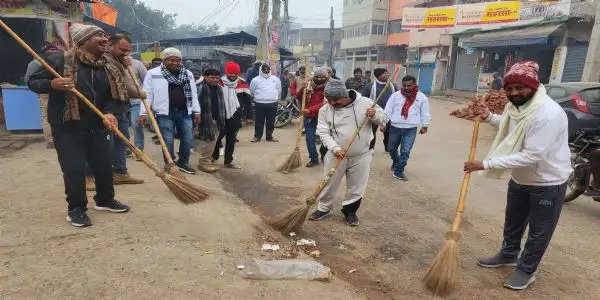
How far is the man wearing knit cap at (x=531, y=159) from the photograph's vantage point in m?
2.81

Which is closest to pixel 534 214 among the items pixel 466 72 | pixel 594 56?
pixel 594 56

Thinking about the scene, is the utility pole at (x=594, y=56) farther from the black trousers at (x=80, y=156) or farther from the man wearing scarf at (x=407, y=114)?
the black trousers at (x=80, y=156)

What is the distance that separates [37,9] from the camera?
8281mm

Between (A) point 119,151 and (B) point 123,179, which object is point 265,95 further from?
(B) point 123,179

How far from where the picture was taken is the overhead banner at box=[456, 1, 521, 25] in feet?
66.8

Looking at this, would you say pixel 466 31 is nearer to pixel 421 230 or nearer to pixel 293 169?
pixel 293 169

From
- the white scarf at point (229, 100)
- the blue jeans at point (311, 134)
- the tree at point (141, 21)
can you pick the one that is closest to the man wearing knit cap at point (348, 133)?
the white scarf at point (229, 100)

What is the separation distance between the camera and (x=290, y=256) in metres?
3.44

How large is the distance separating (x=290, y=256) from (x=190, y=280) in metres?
0.92

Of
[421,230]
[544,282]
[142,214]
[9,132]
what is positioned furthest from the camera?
[9,132]

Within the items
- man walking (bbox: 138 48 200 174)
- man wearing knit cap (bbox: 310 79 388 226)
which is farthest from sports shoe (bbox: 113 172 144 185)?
man wearing knit cap (bbox: 310 79 388 226)

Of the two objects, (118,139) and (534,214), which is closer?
(534,214)

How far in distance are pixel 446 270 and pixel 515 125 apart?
46.6 inches

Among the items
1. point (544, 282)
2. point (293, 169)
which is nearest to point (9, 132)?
point (293, 169)
